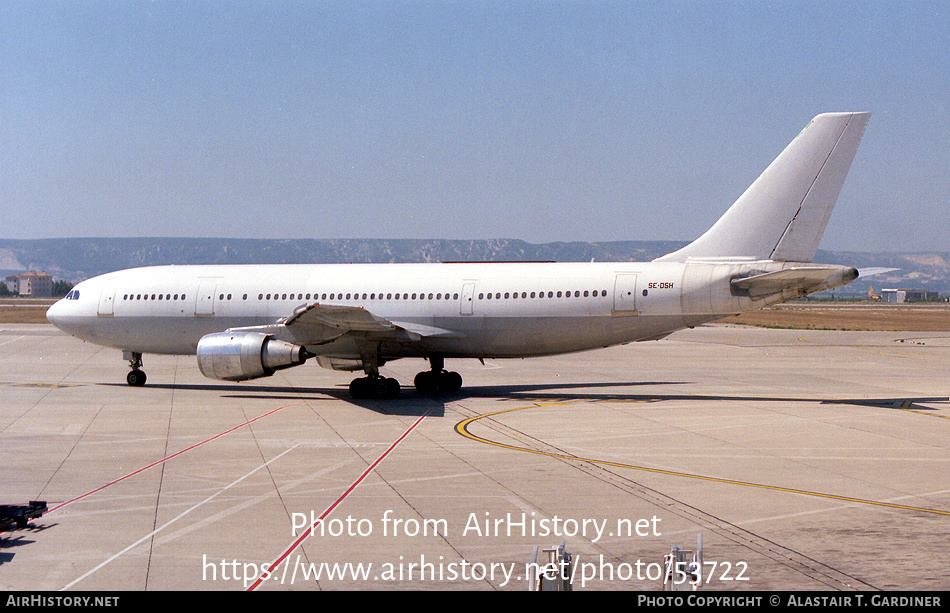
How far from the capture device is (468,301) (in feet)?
80.8

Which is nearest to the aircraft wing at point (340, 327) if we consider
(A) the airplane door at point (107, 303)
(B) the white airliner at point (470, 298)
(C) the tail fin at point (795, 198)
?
(B) the white airliner at point (470, 298)

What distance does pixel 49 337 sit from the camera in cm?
5341

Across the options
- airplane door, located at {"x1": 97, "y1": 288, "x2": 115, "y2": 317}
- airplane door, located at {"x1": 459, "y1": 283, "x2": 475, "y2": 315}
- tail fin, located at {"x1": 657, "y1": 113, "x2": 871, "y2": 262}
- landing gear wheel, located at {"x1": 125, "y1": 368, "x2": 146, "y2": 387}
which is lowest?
landing gear wheel, located at {"x1": 125, "y1": 368, "x2": 146, "y2": 387}

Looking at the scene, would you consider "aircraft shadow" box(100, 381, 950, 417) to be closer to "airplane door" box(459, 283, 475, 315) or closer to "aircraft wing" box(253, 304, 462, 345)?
"aircraft wing" box(253, 304, 462, 345)

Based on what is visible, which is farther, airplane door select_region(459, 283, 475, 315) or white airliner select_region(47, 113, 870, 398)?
airplane door select_region(459, 283, 475, 315)

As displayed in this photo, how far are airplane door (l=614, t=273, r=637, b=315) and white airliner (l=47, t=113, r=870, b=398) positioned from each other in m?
0.03

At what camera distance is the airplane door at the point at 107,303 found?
27.6m

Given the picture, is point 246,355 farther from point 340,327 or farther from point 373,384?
point 373,384

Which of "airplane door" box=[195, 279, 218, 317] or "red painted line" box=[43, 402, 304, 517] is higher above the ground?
"airplane door" box=[195, 279, 218, 317]

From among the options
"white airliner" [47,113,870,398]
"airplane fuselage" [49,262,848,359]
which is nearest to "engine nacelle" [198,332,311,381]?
"white airliner" [47,113,870,398]

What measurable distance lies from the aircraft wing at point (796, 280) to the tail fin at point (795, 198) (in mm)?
821

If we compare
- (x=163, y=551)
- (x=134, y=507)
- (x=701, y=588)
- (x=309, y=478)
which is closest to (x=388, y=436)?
(x=309, y=478)

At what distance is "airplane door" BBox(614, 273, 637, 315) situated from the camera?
75.7 ft

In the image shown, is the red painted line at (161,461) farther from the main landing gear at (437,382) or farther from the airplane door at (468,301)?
the airplane door at (468,301)
